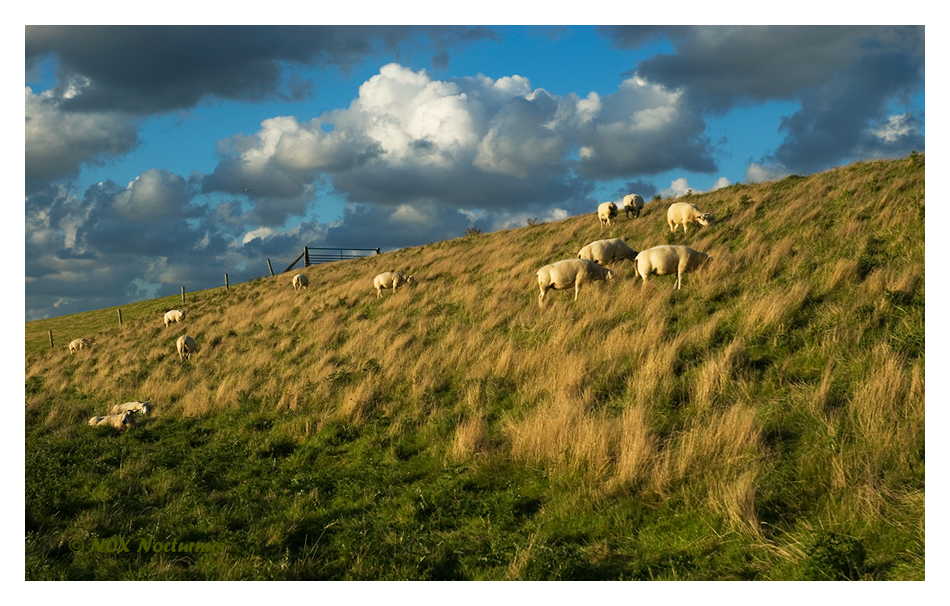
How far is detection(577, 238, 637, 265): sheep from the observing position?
16812mm

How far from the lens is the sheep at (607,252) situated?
55.2 feet

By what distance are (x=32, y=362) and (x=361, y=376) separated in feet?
88.3

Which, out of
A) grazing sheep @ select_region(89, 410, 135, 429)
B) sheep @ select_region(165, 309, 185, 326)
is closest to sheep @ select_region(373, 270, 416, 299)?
grazing sheep @ select_region(89, 410, 135, 429)

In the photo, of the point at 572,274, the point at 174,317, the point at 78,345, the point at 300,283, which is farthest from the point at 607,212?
the point at 78,345

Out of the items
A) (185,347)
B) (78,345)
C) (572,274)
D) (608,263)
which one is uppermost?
(608,263)

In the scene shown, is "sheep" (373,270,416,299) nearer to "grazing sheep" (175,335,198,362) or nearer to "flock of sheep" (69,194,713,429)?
"grazing sheep" (175,335,198,362)

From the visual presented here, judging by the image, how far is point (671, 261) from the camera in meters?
13.9

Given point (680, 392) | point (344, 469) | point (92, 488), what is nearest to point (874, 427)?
point (680, 392)

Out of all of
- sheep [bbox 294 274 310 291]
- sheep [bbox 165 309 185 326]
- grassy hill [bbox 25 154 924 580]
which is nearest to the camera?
grassy hill [bbox 25 154 924 580]

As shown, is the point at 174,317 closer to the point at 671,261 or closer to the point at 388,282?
the point at 388,282

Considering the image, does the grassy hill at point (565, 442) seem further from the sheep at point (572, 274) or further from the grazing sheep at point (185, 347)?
the grazing sheep at point (185, 347)

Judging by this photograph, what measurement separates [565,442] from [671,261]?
8.24 m

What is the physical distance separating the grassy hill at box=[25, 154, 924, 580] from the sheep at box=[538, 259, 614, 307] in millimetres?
423

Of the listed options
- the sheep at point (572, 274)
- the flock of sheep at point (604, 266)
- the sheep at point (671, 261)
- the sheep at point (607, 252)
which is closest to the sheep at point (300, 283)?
the flock of sheep at point (604, 266)
